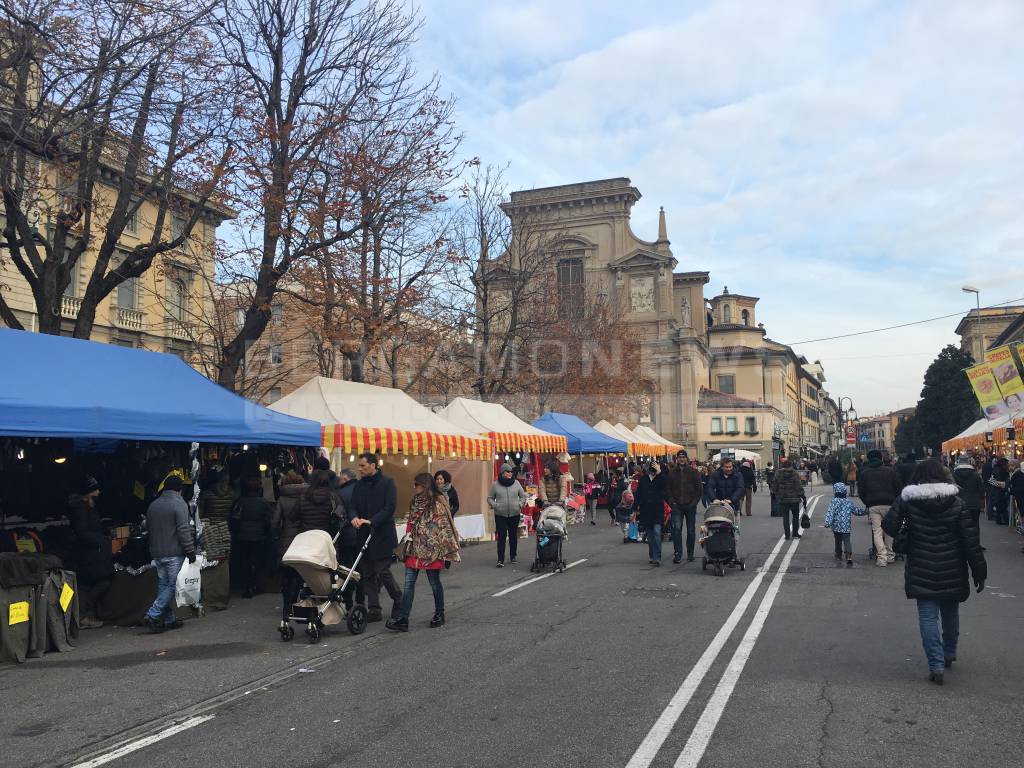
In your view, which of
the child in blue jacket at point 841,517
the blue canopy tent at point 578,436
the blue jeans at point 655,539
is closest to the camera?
the blue jeans at point 655,539

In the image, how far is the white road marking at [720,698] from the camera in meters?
4.44

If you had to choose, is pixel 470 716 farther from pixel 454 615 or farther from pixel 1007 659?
pixel 1007 659

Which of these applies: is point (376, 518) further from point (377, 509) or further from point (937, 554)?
point (937, 554)

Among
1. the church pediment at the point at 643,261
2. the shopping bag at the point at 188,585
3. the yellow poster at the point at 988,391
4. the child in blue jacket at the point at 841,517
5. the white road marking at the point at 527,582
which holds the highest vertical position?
the church pediment at the point at 643,261

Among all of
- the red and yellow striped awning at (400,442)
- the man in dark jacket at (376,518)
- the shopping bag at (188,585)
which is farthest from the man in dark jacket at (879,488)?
the shopping bag at (188,585)

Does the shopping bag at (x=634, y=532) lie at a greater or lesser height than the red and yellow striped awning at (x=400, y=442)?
lesser

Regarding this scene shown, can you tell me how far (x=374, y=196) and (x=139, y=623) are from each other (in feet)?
31.2

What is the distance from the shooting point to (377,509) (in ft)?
27.6

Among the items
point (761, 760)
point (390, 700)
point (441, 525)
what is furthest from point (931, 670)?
point (441, 525)

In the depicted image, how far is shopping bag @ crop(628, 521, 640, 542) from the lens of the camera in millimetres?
16984

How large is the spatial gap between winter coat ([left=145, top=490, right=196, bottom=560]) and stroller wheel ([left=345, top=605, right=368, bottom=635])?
189 cm

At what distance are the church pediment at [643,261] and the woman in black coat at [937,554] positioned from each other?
53.4 metres

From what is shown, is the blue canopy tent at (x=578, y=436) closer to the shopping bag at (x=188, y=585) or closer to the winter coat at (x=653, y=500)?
the winter coat at (x=653, y=500)

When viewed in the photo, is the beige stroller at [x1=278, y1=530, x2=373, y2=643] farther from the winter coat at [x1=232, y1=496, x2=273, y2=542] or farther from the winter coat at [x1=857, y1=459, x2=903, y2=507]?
the winter coat at [x1=857, y1=459, x2=903, y2=507]
